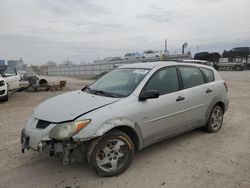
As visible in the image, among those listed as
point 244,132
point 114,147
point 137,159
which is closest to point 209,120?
point 244,132

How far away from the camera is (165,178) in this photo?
3391mm

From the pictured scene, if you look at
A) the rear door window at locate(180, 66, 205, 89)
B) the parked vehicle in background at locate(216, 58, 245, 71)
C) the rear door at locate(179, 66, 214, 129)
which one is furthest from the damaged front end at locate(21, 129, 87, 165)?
the parked vehicle in background at locate(216, 58, 245, 71)

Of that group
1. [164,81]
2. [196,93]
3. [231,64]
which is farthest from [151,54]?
[164,81]

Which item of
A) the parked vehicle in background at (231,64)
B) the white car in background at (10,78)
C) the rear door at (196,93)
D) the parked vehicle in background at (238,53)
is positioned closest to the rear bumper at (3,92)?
the white car in background at (10,78)

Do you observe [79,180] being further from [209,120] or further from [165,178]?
[209,120]

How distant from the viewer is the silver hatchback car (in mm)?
3234

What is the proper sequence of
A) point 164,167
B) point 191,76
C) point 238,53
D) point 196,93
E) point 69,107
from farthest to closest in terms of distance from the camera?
point 238,53, point 191,76, point 196,93, point 164,167, point 69,107

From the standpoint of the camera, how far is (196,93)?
4695 mm

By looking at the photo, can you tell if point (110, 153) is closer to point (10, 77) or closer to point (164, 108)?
point (164, 108)

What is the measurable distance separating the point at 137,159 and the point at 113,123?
0.98m

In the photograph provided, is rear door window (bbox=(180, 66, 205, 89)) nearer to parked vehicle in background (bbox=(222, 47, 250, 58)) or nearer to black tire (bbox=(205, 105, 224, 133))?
black tire (bbox=(205, 105, 224, 133))

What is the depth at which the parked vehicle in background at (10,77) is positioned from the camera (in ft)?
39.8

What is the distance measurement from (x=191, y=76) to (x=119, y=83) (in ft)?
4.89

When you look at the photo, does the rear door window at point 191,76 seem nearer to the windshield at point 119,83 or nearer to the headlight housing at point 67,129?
the windshield at point 119,83
